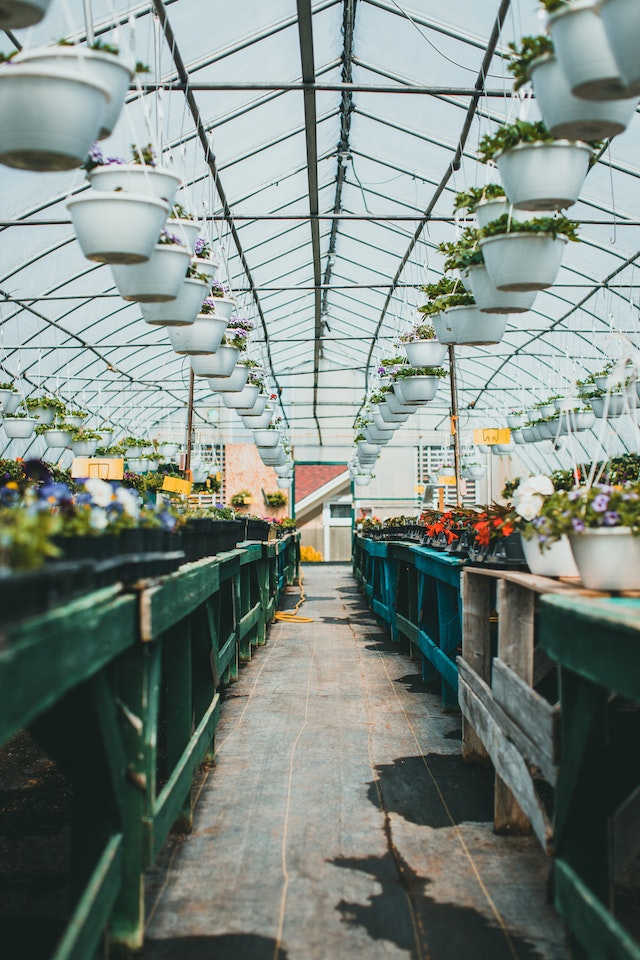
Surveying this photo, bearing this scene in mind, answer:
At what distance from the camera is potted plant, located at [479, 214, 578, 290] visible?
354 cm

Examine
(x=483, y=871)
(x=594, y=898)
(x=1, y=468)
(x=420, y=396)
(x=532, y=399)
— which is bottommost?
(x=483, y=871)

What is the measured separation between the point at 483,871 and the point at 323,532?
84.0 ft

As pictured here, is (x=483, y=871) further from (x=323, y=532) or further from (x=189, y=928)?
(x=323, y=532)

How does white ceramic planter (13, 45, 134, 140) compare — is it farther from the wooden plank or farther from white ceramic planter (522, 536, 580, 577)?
the wooden plank

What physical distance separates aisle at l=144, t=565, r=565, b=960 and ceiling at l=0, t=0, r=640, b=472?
1699 millimetres

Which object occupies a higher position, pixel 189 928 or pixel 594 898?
pixel 594 898

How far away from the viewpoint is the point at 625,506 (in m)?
2.62

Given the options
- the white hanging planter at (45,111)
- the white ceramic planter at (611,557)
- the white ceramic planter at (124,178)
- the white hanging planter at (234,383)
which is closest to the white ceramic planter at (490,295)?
the white ceramic planter at (124,178)

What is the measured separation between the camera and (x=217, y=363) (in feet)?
19.7

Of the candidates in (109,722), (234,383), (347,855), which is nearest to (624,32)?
(109,722)

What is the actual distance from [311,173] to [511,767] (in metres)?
7.66

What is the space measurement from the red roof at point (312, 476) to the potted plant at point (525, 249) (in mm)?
23567

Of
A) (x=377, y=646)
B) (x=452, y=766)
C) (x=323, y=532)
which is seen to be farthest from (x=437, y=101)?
(x=323, y=532)

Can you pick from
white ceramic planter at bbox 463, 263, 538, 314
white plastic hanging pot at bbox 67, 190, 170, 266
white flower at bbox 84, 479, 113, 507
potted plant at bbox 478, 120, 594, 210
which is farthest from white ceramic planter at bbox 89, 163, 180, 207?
white ceramic planter at bbox 463, 263, 538, 314
